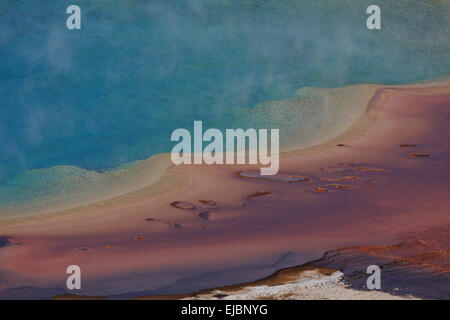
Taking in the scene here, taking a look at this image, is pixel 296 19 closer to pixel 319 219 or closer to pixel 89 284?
pixel 319 219

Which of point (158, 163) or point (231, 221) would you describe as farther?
point (158, 163)

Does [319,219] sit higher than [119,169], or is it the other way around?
[119,169]

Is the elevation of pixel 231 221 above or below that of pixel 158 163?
below

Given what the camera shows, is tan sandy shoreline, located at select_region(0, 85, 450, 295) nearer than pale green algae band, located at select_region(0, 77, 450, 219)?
Yes

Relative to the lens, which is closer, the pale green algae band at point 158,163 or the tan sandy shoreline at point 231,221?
the tan sandy shoreline at point 231,221
